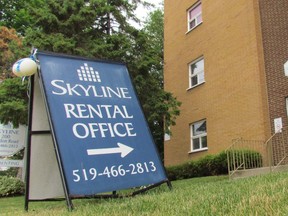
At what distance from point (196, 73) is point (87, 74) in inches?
471

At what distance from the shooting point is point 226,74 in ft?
53.9

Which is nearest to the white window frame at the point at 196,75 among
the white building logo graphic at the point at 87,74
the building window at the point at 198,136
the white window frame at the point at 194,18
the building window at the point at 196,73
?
the building window at the point at 196,73

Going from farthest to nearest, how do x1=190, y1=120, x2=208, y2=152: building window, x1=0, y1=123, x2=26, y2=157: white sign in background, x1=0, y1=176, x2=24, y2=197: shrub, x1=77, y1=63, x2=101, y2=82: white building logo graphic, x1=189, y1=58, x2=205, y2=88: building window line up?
x1=189, y1=58, x2=205, y2=88: building window < x1=190, y1=120, x2=208, y2=152: building window < x1=0, y1=123, x2=26, y2=157: white sign in background < x1=0, y1=176, x2=24, y2=197: shrub < x1=77, y1=63, x2=101, y2=82: white building logo graphic

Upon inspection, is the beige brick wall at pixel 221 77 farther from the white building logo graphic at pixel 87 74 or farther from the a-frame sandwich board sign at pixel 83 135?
the white building logo graphic at pixel 87 74

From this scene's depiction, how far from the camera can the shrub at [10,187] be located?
14391mm

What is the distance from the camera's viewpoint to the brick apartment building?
48.7 ft

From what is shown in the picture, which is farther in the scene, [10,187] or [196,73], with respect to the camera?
[196,73]

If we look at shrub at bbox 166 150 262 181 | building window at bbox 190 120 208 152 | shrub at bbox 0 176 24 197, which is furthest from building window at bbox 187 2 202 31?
shrub at bbox 0 176 24 197

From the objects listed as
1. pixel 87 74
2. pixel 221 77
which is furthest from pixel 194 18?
pixel 87 74

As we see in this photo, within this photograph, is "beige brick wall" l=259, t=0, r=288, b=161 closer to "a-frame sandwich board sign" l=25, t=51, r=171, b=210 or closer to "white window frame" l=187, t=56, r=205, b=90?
"white window frame" l=187, t=56, r=205, b=90

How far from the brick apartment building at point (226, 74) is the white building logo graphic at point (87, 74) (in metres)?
8.66

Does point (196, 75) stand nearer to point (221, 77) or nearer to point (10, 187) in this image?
point (221, 77)

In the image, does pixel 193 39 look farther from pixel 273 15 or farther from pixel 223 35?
pixel 273 15

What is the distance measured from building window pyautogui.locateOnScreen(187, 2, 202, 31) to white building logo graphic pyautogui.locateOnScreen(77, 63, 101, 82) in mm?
12646
